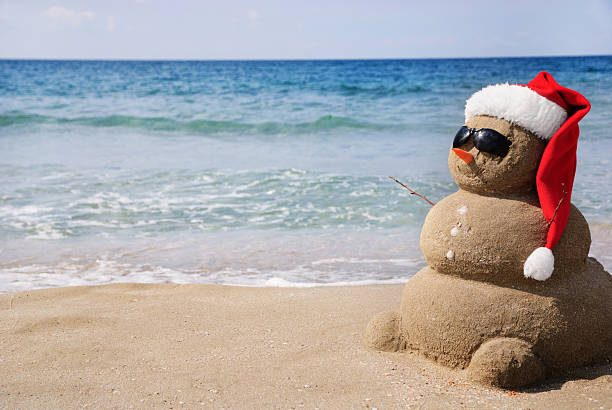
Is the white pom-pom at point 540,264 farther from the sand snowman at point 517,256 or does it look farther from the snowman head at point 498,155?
the snowman head at point 498,155

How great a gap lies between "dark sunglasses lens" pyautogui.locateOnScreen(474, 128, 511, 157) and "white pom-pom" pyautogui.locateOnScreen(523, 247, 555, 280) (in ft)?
1.71

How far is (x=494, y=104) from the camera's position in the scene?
3.03 metres

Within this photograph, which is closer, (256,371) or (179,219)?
(256,371)

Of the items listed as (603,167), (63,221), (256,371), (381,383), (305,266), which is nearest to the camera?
(381,383)

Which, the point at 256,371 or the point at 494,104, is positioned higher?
the point at 494,104

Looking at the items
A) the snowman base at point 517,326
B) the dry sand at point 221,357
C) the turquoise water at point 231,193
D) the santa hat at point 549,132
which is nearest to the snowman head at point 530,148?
the santa hat at point 549,132

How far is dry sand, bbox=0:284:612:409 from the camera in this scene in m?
2.96

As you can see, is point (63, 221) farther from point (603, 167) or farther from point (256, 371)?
point (603, 167)

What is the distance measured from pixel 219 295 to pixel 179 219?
9.05ft

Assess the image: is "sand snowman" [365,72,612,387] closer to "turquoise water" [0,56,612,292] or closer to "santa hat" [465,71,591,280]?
"santa hat" [465,71,591,280]

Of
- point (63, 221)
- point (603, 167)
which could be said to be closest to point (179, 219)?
point (63, 221)

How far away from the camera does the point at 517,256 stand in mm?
2865

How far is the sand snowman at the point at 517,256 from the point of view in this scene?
2877 mm

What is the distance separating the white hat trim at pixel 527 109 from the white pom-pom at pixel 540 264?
0.59 meters
